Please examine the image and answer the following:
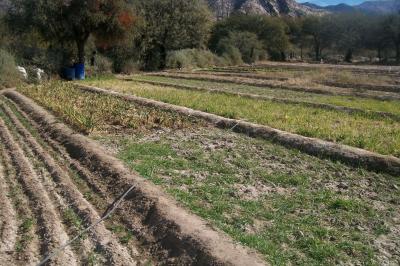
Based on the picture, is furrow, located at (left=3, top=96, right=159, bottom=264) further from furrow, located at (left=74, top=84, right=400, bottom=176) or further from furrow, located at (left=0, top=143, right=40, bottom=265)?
furrow, located at (left=74, top=84, right=400, bottom=176)

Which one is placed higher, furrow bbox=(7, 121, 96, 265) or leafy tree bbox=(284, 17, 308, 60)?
leafy tree bbox=(284, 17, 308, 60)

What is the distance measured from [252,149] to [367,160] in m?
2.21

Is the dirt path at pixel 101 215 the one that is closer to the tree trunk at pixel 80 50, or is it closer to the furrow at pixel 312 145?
the furrow at pixel 312 145

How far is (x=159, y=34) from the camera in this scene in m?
35.9

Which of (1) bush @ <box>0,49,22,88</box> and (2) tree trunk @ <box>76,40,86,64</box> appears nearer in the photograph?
(1) bush @ <box>0,49,22,88</box>

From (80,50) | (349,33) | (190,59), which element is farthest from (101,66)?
(349,33)

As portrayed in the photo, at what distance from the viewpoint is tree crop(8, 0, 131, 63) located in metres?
24.2

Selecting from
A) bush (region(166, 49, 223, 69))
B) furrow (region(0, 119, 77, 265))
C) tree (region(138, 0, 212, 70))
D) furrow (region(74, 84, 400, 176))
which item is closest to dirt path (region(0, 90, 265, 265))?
furrow (region(0, 119, 77, 265))

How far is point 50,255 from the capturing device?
5.20 m

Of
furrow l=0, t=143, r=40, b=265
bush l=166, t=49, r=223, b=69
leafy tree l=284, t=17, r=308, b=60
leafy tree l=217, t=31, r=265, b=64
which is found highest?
leafy tree l=284, t=17, r=308, b=60

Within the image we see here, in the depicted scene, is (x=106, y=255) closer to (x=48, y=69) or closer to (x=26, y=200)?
(x=26, y=200)

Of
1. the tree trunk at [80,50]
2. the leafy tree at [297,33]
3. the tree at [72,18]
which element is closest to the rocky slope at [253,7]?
the leafy tree at [297,33]

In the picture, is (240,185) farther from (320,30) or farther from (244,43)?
(320,30)

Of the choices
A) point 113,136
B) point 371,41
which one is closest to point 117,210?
point 113,136
